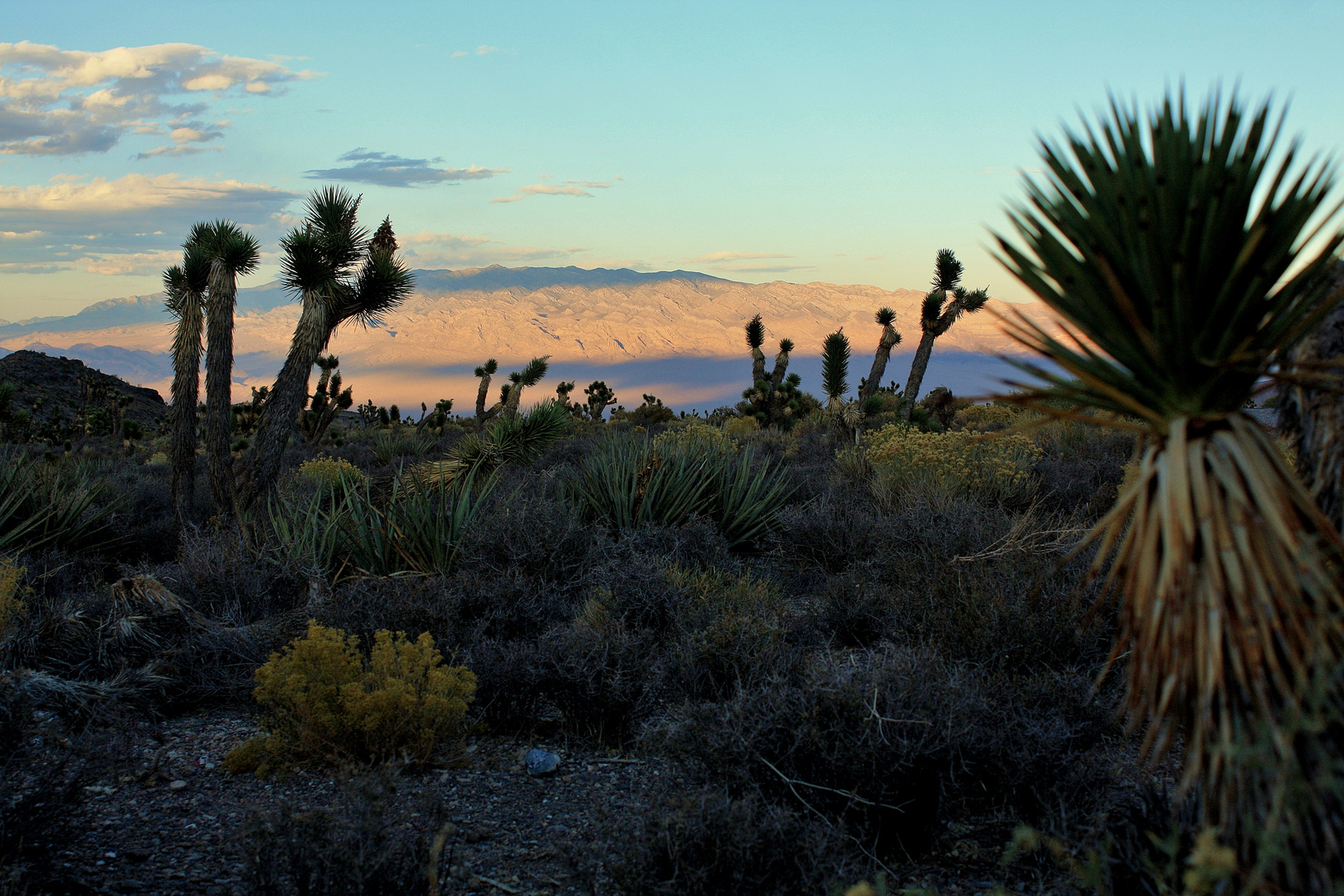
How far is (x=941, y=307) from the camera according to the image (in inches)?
857

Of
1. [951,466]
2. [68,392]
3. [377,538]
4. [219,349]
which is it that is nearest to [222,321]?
[219,349]

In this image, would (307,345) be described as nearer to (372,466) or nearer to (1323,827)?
(372,466)

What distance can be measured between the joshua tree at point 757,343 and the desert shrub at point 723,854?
79.7 ft

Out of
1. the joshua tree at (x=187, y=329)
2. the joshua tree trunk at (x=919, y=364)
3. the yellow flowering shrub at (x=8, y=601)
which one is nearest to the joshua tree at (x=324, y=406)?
the joshua tree at (x=187, y=329)

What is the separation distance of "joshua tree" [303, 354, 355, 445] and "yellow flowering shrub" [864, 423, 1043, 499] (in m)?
16.9

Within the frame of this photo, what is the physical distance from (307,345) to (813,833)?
1092cm

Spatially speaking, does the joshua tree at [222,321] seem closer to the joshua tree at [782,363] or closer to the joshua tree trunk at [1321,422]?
the joshua tree trunk at [1321,422]

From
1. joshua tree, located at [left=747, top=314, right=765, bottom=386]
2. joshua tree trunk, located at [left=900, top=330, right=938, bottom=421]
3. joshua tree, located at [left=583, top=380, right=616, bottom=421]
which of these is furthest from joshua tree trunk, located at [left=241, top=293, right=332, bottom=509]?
joshua tree, located at [left=583, top=380, right=616, bottom=421]

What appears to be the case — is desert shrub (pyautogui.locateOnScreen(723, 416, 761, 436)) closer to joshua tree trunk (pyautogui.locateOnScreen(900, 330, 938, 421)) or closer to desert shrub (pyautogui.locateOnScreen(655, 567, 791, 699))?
joshua tree trunk (pyautogui.locateOnScreen(900, 330, 938, 421))

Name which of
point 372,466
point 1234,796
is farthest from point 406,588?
point 372,466

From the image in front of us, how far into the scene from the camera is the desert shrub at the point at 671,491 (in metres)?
8.59

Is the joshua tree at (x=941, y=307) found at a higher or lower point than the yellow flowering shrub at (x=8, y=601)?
higher

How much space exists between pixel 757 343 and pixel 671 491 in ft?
63.1

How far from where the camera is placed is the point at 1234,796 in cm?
233
